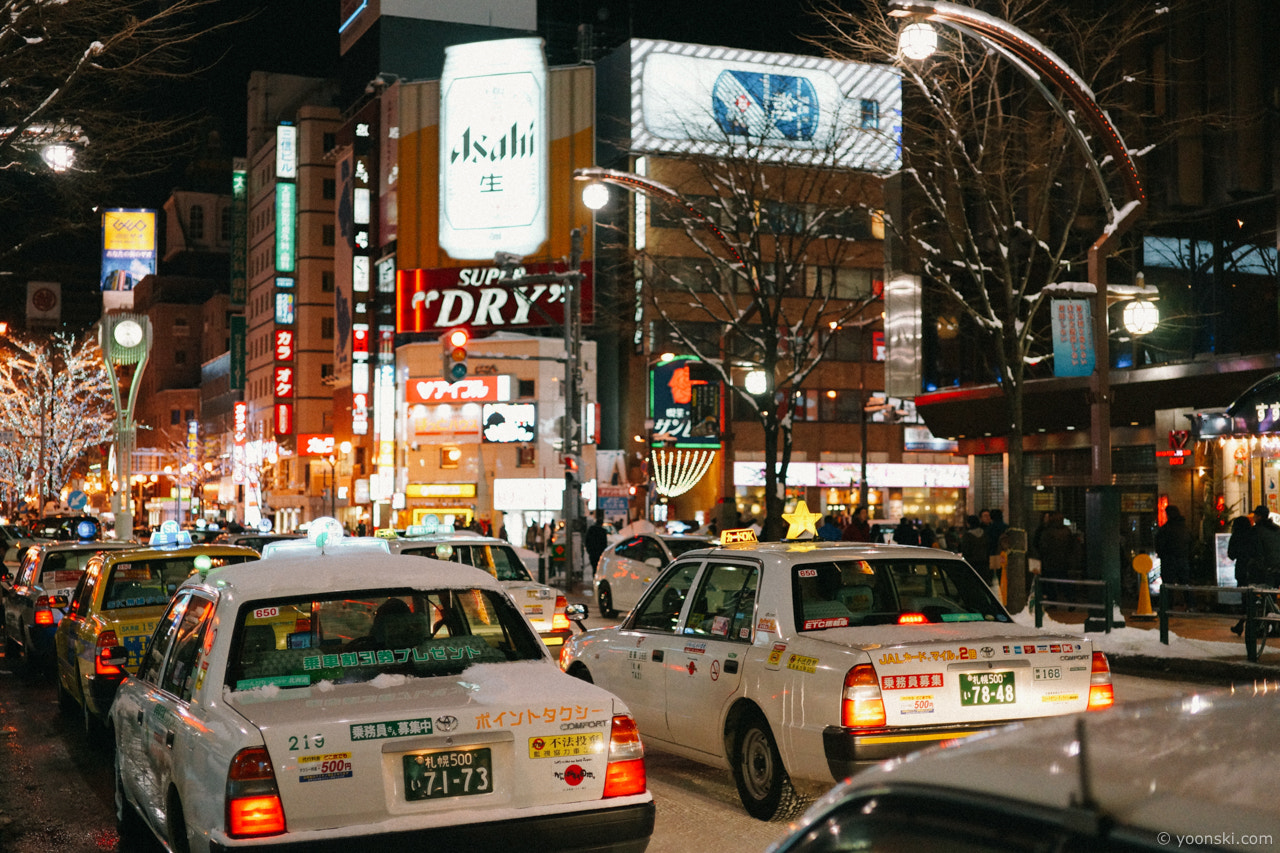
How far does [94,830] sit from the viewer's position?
7.97 meters

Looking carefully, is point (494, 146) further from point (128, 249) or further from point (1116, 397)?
point (128, 249)

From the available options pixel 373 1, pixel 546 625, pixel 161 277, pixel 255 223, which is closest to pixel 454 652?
pixel 546 625

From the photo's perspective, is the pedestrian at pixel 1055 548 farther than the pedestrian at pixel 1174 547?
Yes

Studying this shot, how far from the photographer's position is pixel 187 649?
638cm

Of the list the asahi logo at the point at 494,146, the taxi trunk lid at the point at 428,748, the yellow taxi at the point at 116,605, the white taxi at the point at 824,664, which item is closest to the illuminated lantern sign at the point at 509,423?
the asahi logo at the point at 494,146

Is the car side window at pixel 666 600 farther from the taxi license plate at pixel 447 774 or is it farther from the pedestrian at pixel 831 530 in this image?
the pedestrian at pixel 831 530

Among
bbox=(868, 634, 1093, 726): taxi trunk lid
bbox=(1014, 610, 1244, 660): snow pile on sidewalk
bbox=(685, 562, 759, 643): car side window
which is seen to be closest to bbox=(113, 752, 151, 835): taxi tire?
bbox=(685, 562, 759, 643): car side window

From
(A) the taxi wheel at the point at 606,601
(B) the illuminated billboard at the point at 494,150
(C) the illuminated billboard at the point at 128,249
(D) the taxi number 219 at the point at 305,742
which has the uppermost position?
(C) the illuminated billboard at the point at 128,249

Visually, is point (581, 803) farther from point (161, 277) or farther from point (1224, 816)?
point (161, 277)

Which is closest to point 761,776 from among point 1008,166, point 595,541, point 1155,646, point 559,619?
point 559,619

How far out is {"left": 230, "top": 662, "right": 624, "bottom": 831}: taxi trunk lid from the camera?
5.09 m

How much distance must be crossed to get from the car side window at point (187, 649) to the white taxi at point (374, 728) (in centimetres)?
2

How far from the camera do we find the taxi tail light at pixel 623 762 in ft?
18.5

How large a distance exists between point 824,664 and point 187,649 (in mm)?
3217
